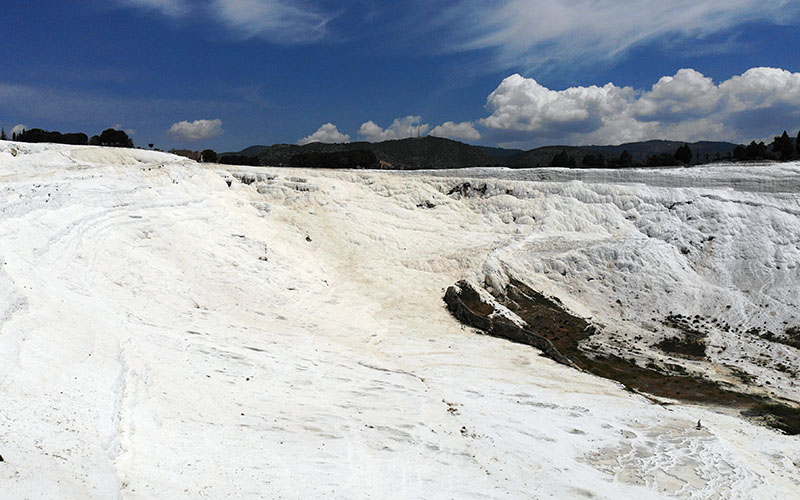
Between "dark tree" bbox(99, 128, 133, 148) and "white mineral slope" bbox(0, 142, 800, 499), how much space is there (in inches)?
889

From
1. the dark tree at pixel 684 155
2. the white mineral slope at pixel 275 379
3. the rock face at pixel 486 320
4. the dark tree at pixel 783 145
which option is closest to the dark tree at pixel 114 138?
the white mineral slope at pixel 275 379

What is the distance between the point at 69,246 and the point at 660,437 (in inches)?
608

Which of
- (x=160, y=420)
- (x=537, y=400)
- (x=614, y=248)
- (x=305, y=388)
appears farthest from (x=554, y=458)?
(x=614, y=248)

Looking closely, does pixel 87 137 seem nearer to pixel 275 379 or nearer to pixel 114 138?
pixel 114 138

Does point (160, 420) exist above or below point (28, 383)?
below

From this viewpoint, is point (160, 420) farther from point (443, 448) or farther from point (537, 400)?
point (537, 400)

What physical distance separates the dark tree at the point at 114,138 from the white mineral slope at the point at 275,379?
22.6m

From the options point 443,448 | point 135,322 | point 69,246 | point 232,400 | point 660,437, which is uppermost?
point 69,246

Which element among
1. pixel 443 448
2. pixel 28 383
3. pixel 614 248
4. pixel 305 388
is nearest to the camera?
pixel 28 383

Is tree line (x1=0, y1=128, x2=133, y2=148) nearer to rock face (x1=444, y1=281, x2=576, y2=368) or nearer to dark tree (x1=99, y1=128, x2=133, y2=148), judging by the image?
dark tree (x1=99, y1=128, x2=133, y2=148)

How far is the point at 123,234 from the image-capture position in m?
17.0

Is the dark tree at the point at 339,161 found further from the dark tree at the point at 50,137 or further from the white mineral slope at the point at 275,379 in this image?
the white mineral slope at the point at 275,379

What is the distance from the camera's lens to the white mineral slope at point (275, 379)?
7395 millimetres

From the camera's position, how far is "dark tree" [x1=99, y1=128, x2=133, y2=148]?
46.1 m
